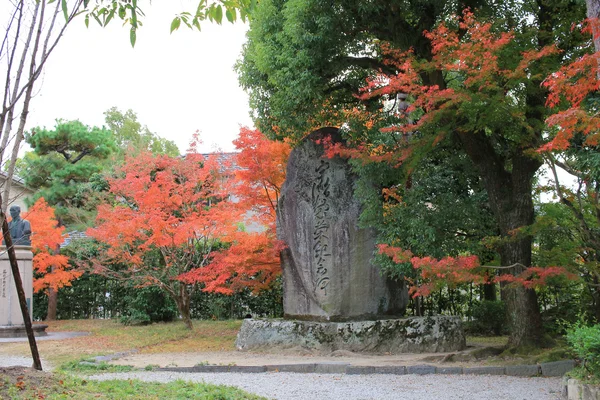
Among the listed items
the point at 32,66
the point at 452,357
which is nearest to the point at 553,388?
the point at 452,357

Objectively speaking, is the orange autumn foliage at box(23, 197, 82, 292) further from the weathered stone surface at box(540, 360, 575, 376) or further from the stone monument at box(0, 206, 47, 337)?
the weathered stone surface at box(540, 360, 575, 376)

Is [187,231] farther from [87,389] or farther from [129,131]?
[129,131]

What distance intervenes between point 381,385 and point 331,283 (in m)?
3.46

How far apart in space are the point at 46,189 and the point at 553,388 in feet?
55.2

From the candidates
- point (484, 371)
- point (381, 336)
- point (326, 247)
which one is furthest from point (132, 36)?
point (381, 336)

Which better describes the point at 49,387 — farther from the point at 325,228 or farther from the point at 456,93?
the point at 325,228

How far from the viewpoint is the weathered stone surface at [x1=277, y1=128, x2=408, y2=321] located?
10.4 m

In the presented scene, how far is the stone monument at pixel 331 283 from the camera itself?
31.6 feet

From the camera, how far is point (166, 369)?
326 inches

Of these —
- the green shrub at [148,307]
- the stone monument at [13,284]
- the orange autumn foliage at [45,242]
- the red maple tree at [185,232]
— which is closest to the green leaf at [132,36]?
the red maple tree at [185,232]

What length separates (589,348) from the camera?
17.2ft

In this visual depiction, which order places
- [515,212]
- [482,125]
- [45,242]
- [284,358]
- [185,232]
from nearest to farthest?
[482,125], [515,212], [284,358], [185,232], [45,242]

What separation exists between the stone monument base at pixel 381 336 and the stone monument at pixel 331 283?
2 cm

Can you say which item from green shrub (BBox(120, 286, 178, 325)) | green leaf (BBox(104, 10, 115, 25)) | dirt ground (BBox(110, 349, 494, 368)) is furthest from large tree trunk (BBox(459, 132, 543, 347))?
green shrub (BBox(120, 286, 178, 325))
